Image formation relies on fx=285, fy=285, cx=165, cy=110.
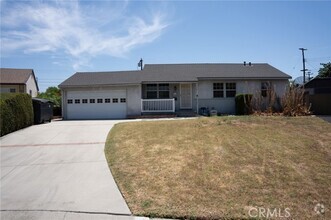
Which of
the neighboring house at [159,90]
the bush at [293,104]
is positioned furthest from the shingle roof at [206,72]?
the bush at [293,104]

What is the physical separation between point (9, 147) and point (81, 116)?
11.3 m

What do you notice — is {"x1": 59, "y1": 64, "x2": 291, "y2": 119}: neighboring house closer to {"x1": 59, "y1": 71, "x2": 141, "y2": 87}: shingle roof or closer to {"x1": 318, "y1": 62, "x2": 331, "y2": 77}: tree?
{"x1": 59, "y1": 71, "x2": 141, "y2": 87}: shingle roof

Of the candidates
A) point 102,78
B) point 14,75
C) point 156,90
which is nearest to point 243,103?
point 156,90

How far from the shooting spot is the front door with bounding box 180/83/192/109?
23.3 meters

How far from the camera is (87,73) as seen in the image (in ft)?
86.2

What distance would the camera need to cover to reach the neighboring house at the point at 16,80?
37.2m

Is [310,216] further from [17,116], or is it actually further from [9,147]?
[17,116]

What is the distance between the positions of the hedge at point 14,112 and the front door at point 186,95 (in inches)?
444

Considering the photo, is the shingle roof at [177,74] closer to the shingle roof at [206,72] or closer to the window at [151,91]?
the shingle roof at [206,72]

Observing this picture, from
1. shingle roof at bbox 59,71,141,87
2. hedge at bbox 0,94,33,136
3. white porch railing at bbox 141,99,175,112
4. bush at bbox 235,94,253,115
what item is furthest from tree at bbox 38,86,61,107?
bush at bbox 235,94,253,115

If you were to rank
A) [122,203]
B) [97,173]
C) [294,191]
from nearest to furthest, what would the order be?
[122,203]
[294,191]
[97,173]


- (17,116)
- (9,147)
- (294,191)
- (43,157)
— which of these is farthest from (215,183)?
(17,116)

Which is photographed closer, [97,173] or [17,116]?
[97,173]

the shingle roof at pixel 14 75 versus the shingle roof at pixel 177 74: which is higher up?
the shingle roof at pixel 14 75
